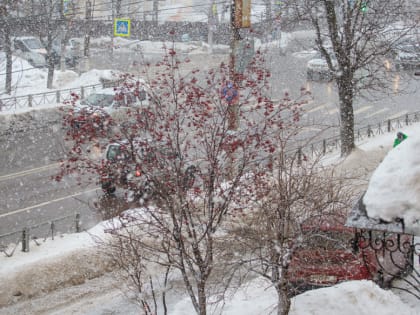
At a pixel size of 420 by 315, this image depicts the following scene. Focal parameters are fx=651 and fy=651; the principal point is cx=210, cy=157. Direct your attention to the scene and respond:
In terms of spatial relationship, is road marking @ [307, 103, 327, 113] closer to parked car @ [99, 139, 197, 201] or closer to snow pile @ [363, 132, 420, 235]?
parked car @ [99, 139, 197, 201]

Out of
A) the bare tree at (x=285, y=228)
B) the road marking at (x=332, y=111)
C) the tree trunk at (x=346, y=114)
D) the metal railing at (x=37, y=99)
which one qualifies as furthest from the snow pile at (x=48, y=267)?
the road marking at (x=332, y=111)

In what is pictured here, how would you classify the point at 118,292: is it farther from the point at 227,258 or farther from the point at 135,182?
the point at 135,182

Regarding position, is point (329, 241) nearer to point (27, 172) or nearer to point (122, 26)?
point (27, 172)

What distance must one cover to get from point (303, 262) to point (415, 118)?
55.6 feet

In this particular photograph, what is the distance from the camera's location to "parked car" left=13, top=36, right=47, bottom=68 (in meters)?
35.7

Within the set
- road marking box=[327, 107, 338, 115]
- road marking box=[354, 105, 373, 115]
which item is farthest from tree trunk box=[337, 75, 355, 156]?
road marking box=[354, 105, 373, 115]

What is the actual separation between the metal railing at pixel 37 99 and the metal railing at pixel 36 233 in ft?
34.2

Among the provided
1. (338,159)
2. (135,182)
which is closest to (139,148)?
(135,182)

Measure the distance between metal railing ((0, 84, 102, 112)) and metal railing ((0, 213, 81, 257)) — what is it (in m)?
10.4

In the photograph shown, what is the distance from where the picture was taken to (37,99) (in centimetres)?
2752

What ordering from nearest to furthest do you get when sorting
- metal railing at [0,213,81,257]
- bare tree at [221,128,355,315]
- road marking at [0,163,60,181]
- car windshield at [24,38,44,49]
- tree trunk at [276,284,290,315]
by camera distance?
bare tree at [221,128,355,315] < tree trunk at [276,284,290,315] < metal railing at [0,213,81,257] < road marking at [0,163,60,181] < car windshield at [24,38,44,49]

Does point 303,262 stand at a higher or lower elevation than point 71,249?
higher

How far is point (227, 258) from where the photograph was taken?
934cm

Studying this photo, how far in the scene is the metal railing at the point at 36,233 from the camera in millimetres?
12211
